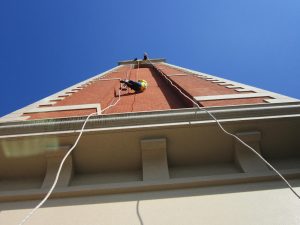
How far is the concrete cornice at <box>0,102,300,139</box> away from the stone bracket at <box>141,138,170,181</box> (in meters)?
0.17

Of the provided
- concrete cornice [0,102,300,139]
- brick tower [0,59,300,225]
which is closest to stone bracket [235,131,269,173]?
brick tower [0,59,300,225]

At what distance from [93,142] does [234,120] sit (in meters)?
1.34

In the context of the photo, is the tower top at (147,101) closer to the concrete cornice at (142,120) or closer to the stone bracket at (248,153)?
the concrete cornice at (142,120)

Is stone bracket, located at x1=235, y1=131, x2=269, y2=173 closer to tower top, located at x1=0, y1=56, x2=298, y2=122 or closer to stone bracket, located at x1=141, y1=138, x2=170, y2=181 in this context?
tower top, located at x1=0, y1=56, x2=298, y2=122

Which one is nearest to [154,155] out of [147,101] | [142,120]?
[142,120]

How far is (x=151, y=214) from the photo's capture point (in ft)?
7.63

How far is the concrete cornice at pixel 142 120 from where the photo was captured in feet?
9.43

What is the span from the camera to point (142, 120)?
9.49 feet

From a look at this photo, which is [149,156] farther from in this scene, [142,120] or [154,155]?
[142,120]

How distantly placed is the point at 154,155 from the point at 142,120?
0.35 m

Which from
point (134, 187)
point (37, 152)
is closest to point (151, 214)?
point (134, 187)

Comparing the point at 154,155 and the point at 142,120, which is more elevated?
the point at 142,120

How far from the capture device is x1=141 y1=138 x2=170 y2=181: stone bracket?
9.28 ft

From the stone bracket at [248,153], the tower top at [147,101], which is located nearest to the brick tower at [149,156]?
the stone bracket at [248,153]
